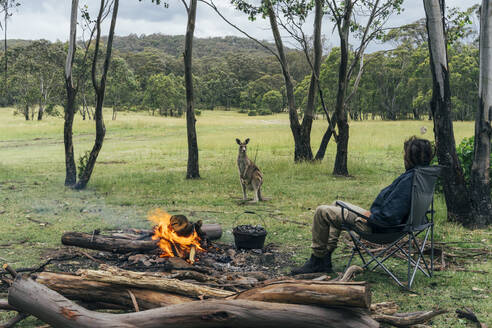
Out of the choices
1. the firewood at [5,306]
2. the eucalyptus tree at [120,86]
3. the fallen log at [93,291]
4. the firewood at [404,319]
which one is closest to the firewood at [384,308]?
the firewood at [404,319]

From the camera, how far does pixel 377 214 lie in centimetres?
447

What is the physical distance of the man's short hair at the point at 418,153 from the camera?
15.0 feet

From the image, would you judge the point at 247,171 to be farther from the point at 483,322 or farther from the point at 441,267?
the point at 483,322

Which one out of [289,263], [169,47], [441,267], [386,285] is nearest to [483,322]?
[386,285]

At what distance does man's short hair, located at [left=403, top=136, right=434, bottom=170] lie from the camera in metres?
4.57

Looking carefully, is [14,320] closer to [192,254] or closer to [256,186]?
[192,254]

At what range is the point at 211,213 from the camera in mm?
8367

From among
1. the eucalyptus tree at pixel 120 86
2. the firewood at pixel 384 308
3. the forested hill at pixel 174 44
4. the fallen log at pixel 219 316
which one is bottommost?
→ the firewood at pixel 384 308

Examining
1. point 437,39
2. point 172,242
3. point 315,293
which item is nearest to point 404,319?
point 315,293

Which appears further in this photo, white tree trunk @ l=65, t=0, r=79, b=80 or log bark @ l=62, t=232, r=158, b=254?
white tree trunk @ l=65, t=0, r=79, b=80

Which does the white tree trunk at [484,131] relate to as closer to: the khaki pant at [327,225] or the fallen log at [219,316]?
the khaki pant at [327,225]

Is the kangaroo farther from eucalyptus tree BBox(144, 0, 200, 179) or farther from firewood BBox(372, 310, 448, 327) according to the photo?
firewood BBox(372, 310, 448, 327)

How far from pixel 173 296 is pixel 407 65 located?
5512 centimetres

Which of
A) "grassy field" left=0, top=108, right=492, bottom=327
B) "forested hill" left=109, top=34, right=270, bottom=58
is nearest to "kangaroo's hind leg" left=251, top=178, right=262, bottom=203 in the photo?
"grassy field" left=0, top=108, right=492, bottom=327
